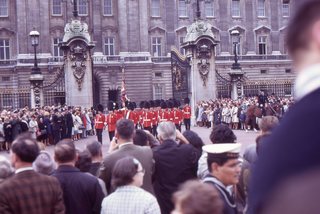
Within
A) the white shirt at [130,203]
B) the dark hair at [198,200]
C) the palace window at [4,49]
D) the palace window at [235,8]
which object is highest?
the palace window at [235,8]

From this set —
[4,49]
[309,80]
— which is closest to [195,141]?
[309,80]

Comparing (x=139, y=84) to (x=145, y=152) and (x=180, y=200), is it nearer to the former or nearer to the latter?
(x=145, y=152)

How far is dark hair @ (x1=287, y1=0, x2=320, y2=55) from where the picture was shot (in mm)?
1065

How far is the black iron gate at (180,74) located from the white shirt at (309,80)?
27.3m

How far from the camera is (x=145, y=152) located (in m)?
6.10

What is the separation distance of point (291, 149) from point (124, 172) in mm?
3577

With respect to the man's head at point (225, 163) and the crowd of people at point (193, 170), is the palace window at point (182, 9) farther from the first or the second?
the man's head at point (225, 163)

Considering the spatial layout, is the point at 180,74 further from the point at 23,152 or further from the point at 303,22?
the point at 303,22

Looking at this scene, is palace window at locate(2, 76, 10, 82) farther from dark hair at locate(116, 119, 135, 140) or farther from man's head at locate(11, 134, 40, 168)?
man's head at locate(11, 134, 40, 168)

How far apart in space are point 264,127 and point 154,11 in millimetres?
47032

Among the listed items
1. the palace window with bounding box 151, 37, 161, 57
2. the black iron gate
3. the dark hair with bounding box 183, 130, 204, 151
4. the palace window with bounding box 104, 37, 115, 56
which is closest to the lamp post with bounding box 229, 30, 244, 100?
the black iron gate

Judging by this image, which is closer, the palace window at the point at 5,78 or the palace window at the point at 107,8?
the palace window at the point at 5,78

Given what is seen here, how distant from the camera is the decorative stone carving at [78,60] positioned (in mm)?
26484

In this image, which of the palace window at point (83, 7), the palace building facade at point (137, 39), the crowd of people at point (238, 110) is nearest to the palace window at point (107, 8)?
the palace building facade at point (137, 39)
